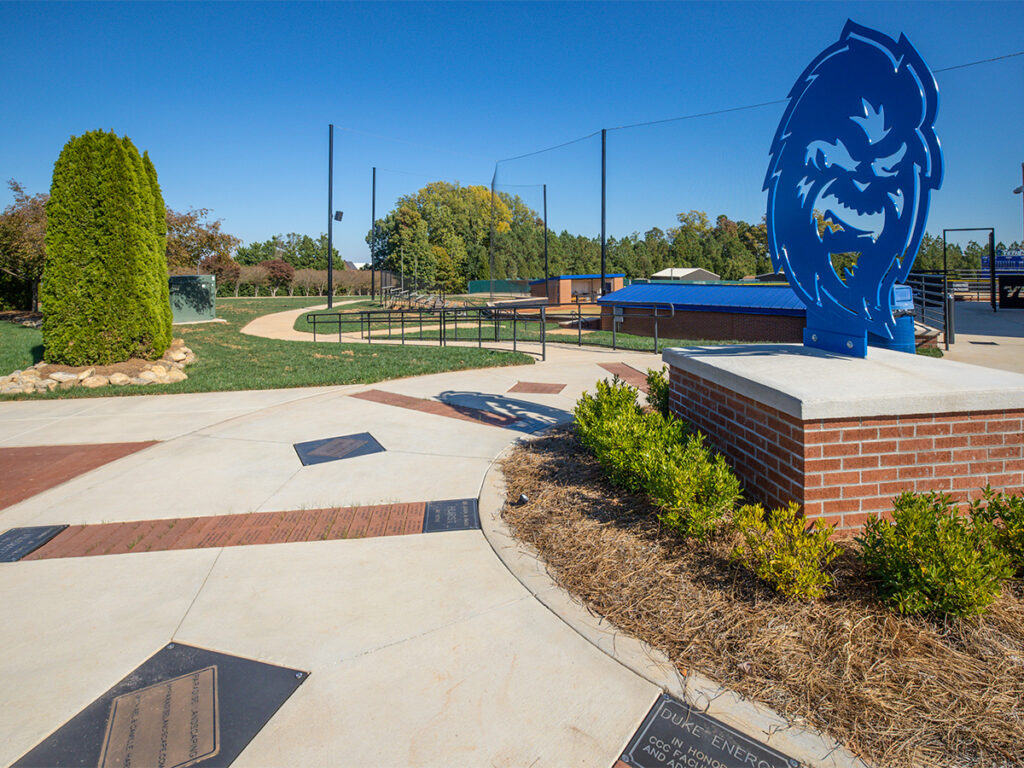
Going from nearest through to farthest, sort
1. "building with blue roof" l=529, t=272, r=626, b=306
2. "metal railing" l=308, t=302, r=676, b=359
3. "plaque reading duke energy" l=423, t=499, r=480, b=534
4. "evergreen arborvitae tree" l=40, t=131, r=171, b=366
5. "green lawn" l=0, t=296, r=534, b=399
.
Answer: "plaque reading duke energy" l=423, t=499, r=480, b=534
"green lawn" l=0, t=296, r=534, b=399
"evergreen arborvitae tree" l=40, t=131, r=171, b=366
"metal railing" l=308, t=302, r=676, b=359
"building with blue roof" l=529, t=272, r=626, b=306

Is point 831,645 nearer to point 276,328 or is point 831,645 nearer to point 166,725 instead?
point 166,725

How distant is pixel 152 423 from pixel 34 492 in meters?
2.30

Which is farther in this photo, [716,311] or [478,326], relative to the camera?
[478,326]

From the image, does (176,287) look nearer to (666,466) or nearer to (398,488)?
(398,488)

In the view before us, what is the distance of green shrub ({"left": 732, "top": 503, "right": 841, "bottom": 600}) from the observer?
112 inches

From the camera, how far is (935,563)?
2660 millimetres

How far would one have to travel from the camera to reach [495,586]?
3.35 metres

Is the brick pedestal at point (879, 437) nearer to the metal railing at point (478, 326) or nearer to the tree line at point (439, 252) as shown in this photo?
the metal railing at point (478, 326)

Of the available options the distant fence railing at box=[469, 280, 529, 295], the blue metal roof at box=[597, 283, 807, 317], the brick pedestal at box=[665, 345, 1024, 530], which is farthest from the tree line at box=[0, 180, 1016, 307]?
the brick pedestal at box=[665, 345, 1024, 530]

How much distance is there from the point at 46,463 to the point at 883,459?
22.0ft

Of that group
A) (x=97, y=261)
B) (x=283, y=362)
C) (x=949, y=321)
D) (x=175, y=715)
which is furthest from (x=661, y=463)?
(x=949, y=321)

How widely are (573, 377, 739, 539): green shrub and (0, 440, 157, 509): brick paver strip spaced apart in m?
4.37

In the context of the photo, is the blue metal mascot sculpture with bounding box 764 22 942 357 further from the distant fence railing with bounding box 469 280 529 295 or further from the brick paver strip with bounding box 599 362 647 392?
the distant fence railing with bounding box 469 280 529 295

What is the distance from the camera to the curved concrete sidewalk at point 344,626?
2.27 m
